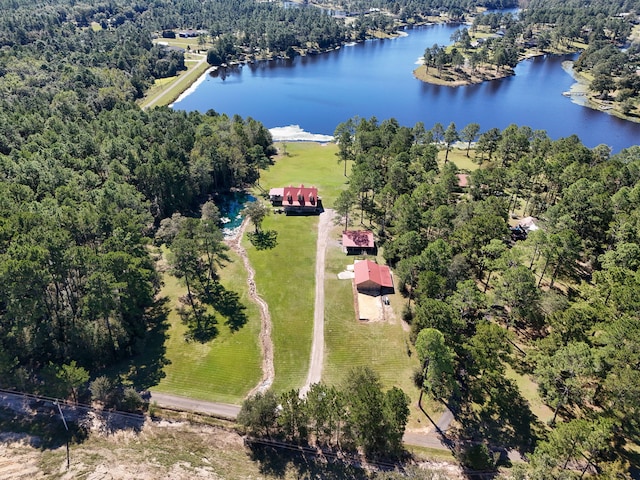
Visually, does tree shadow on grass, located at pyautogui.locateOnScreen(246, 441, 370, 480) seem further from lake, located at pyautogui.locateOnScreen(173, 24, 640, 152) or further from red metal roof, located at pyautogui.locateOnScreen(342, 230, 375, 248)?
lake, located at pyautogui.locateOnScreen(173, 24, 640, 152)

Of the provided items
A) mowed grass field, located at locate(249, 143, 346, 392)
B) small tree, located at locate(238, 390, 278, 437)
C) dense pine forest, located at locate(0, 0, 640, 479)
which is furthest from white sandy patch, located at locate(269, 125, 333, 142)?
small tree, located at locate(238, 390, 278, 437)

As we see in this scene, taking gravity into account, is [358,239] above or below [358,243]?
above

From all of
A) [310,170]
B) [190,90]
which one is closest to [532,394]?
[310,170]

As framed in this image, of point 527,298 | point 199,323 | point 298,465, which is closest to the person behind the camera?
point 298,465

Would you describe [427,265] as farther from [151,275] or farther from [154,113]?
[154,113]

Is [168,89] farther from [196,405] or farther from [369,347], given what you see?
[196,405]

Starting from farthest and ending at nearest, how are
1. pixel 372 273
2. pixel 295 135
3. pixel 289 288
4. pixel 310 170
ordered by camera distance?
pixel 295 135
pixel 310 170
pixel 289 288
pixel 372 273
